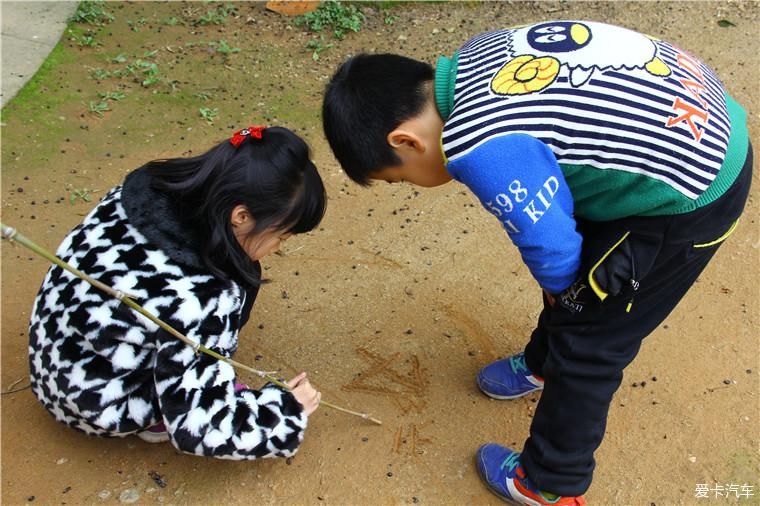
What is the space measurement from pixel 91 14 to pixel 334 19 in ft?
5.12

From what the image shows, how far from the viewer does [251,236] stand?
194 cm

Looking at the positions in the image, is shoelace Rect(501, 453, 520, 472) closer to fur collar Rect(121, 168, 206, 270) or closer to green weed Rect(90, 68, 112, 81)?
fur collar Rect(121, 168, 206, 270)

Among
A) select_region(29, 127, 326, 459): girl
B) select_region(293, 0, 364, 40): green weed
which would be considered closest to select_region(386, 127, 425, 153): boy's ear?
select_region(29, 127, 326, 459): girl

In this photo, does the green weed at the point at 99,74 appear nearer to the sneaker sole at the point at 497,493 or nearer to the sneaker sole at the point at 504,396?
the sneaker sole at the point at 504,396

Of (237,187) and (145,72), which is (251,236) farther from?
(145,72)

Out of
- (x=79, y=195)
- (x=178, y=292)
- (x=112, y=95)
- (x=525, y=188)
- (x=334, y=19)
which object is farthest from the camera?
(x=334, y=19)

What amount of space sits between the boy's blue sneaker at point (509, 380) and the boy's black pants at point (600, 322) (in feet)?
1.23

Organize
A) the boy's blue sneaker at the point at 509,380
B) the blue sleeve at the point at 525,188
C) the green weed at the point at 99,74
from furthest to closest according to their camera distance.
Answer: the green weed at the point at 99,74 < the boy's blue sneaker at the point at 509,380 < the blue sleeve at the point at 525,188

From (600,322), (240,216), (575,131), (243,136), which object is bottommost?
(600,322)

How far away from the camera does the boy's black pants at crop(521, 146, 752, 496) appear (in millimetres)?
1772

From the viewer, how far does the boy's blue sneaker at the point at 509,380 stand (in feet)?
8.04

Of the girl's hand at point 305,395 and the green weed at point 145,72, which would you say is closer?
the girl's hand at point 305,395

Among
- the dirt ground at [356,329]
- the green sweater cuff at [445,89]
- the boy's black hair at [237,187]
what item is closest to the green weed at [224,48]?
the dirt ground at [356,329]

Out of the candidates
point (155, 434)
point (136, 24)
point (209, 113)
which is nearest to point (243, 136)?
point (155, 434)
